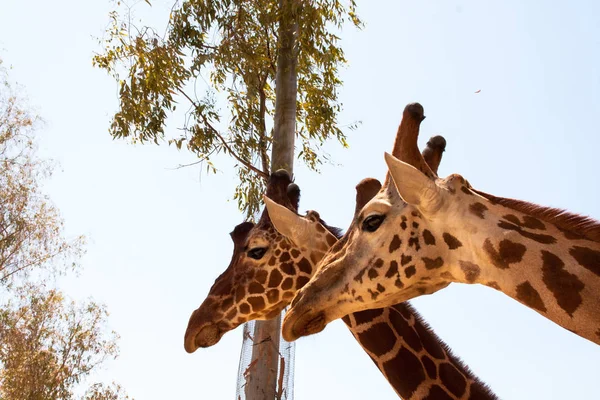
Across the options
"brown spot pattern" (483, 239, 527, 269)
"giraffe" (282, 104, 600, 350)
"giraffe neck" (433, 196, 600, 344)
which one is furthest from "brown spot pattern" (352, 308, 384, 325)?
"brown spot pattern" (483, 239, 527, 269)

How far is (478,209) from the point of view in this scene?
148 inches

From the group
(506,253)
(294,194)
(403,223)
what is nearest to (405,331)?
(403,223)

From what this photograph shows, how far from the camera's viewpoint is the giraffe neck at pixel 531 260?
332 cm

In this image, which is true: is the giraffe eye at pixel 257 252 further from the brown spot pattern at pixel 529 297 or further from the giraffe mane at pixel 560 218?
the brown spot pattern at pixel 529 297

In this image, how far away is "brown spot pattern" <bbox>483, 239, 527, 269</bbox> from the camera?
352cm

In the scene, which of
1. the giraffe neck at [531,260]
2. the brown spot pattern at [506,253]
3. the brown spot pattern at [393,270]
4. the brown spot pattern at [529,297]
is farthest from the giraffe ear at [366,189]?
the brown spot pattern at [529,297]

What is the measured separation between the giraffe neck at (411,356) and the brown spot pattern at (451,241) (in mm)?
1362

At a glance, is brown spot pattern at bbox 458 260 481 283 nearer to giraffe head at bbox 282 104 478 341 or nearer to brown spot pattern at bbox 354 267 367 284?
giraffe head at bbox 282 104 478 341

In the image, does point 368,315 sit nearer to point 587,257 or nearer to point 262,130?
point 587,257

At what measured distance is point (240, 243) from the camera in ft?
21.4

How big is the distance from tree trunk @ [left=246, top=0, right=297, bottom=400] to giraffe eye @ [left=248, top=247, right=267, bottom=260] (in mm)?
2429

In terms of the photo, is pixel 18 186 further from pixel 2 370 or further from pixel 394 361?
pixel 394 361

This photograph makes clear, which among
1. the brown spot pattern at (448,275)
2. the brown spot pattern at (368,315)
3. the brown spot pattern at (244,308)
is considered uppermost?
the brown spot pattern at (244,308)

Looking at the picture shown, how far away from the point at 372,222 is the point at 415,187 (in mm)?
434
